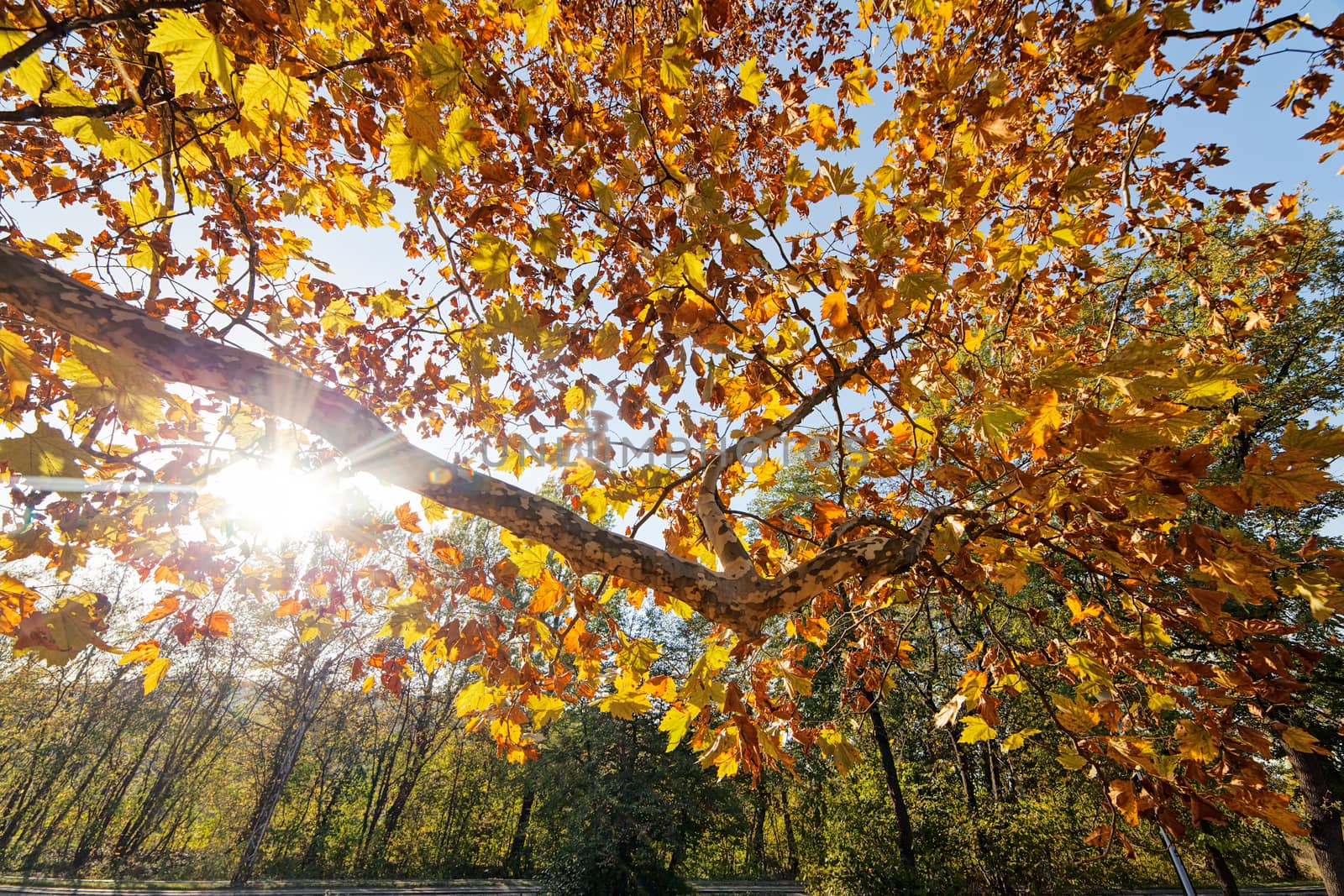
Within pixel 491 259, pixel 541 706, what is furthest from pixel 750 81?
pixel 541 706

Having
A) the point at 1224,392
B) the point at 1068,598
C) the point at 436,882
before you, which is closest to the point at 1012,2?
the point at 1224,392

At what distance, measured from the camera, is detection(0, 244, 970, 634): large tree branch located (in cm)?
137

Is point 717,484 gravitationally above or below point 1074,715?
above

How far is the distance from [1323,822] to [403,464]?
1465 cm

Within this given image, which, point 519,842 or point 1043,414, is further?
point 519,842

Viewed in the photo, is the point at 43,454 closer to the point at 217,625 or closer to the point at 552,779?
the point at 217,625

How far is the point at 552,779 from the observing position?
1420 centimetres

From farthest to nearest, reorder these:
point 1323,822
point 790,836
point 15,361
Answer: point 790,836
point 1323,822
point 15,361

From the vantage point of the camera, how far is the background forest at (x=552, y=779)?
30.9 ft

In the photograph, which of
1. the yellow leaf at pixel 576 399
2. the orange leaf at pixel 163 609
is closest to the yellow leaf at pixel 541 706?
the yellow leaf at pixel 576 399

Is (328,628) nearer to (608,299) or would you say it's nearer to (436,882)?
(608,299)

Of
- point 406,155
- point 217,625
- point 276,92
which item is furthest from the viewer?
point 217,625

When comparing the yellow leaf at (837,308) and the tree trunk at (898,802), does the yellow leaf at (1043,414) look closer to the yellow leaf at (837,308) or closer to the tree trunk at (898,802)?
the yellow leaf at (837,308)

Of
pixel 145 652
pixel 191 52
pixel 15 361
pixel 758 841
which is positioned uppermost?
pixel 191 52
